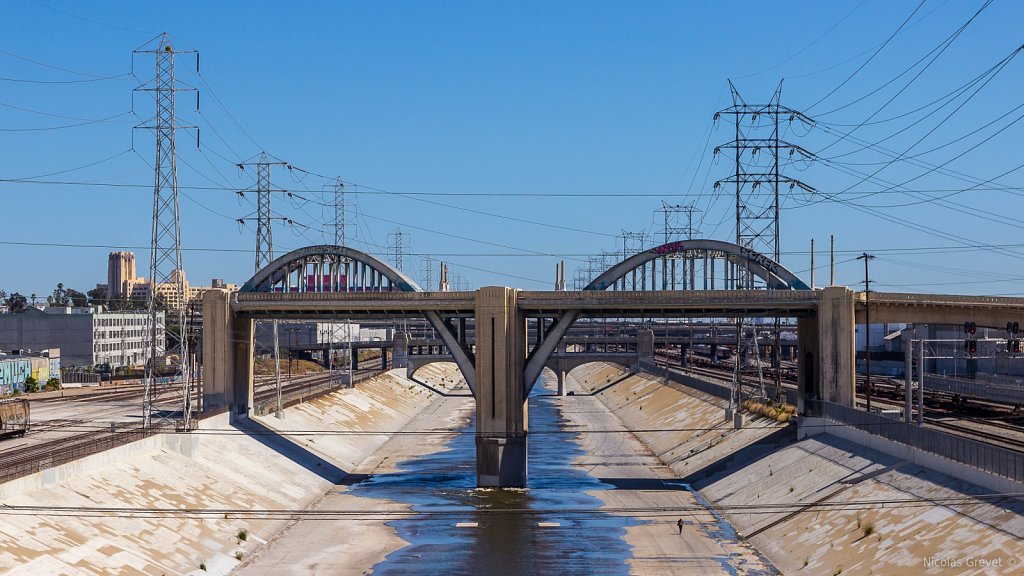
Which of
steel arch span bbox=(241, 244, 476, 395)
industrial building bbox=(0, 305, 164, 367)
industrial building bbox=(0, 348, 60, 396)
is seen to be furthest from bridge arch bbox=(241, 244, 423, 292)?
industrial building bbox=(0, 305, 164, 367)

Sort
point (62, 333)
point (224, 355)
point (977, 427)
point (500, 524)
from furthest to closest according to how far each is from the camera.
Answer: point (62, 333) < point (224, 355) < point (977, 427) < point (500, 524)

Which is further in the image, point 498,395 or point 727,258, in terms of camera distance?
point 727,258

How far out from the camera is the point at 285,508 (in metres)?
66.5

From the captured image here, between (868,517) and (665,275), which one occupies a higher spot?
(665,275)

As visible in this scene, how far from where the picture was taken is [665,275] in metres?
83.1

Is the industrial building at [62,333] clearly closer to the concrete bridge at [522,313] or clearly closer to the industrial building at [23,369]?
the industrial building at [23,369]

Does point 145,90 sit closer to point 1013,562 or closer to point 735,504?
point 735,504

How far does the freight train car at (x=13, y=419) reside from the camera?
236ft

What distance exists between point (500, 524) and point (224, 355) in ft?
98.8

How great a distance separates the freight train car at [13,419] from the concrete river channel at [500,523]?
71.5ft

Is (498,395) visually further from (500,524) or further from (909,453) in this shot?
(909,453)

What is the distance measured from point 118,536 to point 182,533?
13.6 feet

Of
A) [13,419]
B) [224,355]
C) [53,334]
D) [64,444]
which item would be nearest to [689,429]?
[224,355]

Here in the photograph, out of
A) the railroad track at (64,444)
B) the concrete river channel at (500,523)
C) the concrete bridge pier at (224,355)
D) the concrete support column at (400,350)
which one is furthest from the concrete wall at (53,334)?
the concrete river channel at (500,523)
